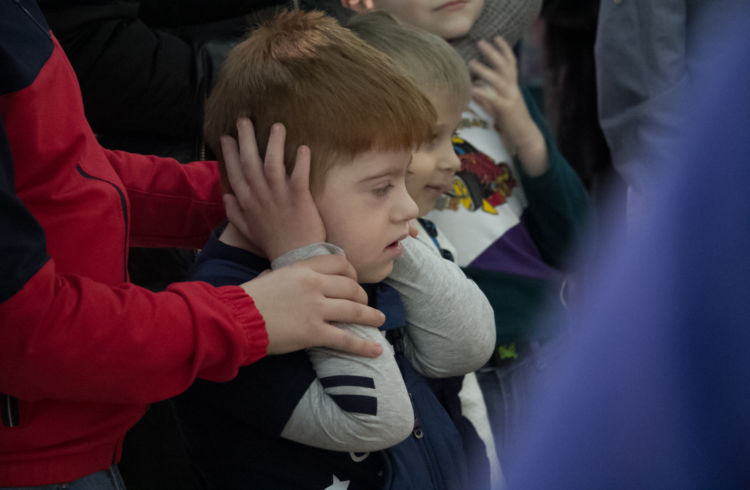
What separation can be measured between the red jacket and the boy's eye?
0.24 m

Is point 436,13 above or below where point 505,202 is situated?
above

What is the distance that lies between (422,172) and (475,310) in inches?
11.9

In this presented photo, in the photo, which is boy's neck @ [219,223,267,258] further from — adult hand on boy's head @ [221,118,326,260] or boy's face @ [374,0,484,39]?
boy's face @ [374,0,484,39]

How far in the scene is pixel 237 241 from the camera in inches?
40.7

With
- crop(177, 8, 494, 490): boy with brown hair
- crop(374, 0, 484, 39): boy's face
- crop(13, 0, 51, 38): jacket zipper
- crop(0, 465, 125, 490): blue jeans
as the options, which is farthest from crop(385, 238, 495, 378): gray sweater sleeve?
crop(374, 0, 484, 39): boy's face

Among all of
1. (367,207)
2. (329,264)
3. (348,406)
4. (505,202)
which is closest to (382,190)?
(367,207)

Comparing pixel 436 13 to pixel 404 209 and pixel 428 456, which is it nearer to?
pixel 404 209

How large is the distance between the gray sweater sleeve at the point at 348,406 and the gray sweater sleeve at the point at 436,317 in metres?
0.18

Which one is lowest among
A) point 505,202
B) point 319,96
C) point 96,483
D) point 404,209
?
point 505,202

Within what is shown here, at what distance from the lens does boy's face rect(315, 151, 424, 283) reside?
99 centimetres

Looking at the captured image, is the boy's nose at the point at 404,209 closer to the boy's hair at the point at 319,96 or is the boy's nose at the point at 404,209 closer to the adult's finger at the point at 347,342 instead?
the boy's hair at the point at 319,96

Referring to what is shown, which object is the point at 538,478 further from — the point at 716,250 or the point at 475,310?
the point at 475,310

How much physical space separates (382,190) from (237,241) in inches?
8.2

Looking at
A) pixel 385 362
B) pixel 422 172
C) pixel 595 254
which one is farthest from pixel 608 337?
pixel 595 254
